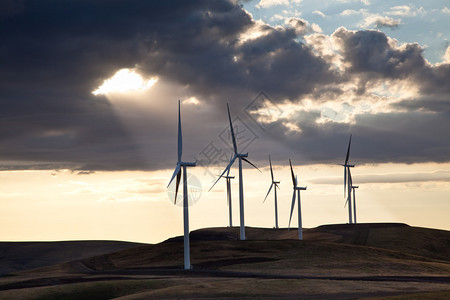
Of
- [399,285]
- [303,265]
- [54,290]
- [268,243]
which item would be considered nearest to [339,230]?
[268,243]

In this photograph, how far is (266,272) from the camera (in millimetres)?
98312

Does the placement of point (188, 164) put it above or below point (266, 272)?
above

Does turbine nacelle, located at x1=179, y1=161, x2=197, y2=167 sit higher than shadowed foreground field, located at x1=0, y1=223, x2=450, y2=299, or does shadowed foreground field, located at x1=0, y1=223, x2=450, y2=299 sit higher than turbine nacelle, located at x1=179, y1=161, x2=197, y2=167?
turbine nacelle, located at x1=179, y1=161, x2=197, y2=167

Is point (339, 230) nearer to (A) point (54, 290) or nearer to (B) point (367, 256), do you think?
(B) point (367, 256)

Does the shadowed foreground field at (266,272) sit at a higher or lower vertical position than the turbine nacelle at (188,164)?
lower

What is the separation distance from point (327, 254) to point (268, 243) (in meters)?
18.0

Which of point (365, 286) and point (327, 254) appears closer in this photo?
point (365, 286)

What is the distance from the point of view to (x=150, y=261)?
126m

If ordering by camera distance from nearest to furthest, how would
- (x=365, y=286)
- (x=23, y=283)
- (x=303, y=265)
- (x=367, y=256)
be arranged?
(x=365, y=286) < (x=23, y=283) < (x=303, y=265) < (x=367, y=256)

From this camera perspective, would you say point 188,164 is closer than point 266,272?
No

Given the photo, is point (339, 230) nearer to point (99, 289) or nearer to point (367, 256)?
point (367, 256)

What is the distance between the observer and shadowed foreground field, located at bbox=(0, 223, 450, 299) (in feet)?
225

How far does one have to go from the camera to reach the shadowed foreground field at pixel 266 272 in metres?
68.6

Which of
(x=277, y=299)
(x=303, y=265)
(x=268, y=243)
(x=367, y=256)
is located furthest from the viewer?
(x=268, y=243)
